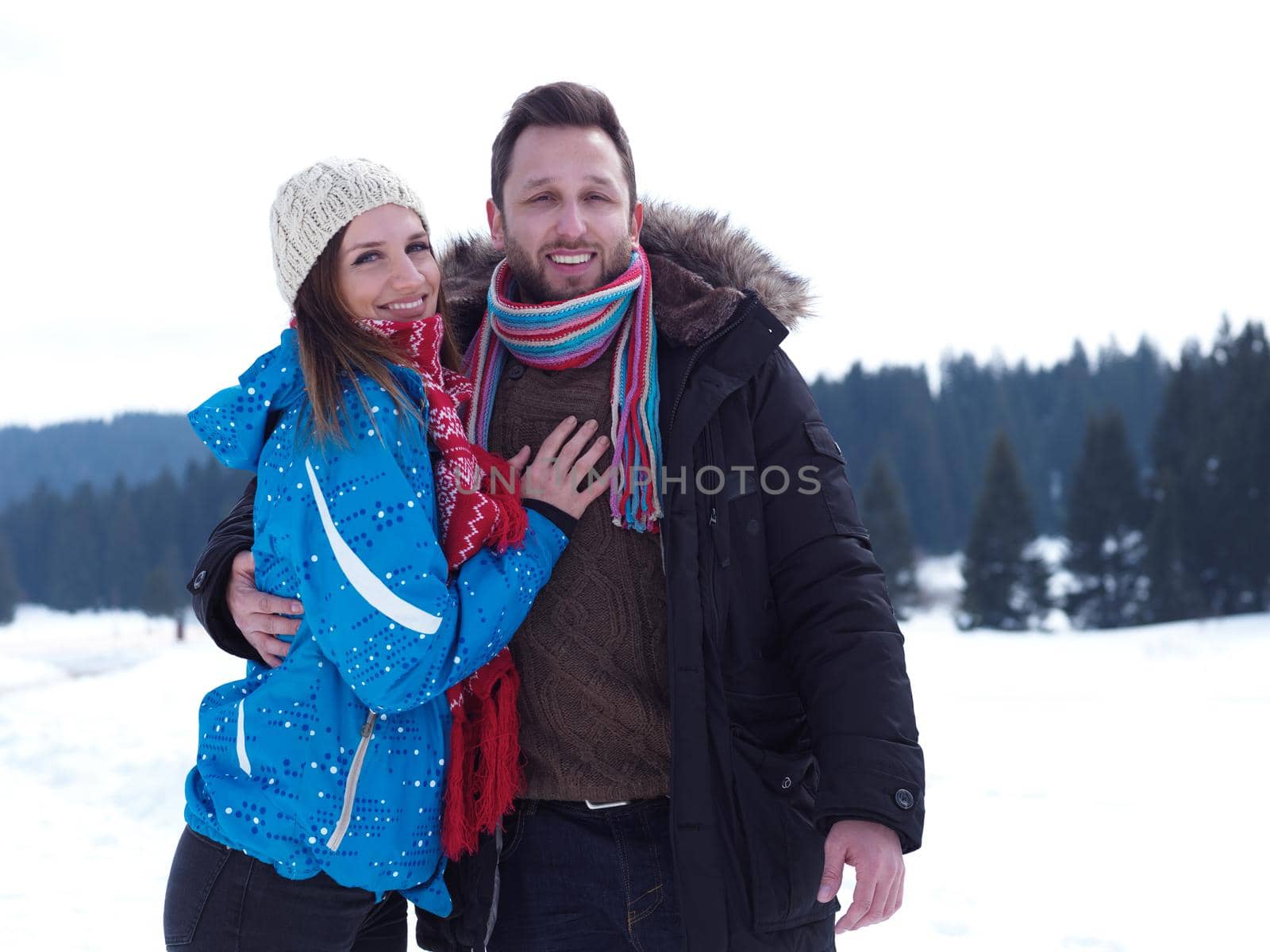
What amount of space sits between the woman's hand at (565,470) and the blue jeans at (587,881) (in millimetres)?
636

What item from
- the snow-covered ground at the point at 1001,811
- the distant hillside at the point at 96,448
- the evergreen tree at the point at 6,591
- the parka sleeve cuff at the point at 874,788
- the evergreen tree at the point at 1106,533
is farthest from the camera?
the distant hillside at the point at 96,448

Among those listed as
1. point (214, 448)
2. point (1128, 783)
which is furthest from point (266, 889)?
point (1128, 783)

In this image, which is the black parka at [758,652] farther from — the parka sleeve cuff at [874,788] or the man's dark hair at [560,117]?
the man's dark hair at [560,117]

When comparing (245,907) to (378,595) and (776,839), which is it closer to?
(378,595)

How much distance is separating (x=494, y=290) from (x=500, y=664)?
0.86 m

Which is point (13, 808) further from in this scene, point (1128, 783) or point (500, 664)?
point (1128, 783)

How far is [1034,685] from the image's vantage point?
9922 mm

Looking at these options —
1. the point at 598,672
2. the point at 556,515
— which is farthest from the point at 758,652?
the point at 556,515

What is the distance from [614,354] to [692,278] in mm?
239

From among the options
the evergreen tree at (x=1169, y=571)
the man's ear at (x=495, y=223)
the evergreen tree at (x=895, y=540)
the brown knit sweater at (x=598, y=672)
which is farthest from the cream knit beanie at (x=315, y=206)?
the evergreen tree at (x=895, y=540)

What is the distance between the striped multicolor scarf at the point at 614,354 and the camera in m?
2.03

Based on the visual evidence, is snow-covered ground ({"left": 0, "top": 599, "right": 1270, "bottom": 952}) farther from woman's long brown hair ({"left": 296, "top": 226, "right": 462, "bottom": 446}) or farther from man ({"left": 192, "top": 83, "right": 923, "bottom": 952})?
woman's long brown hair ({"left": 296, "top": 226, "right": 462, "bottom": 446})

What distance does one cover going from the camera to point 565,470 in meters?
1.99

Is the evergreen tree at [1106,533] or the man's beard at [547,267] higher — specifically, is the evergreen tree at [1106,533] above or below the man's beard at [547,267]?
below
